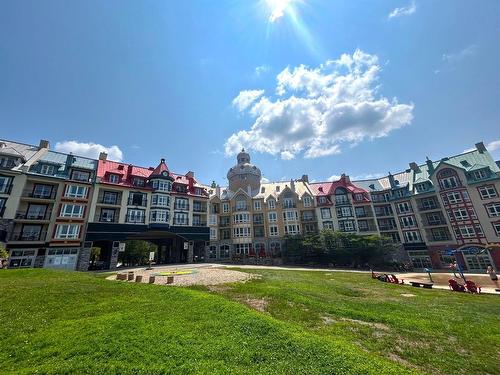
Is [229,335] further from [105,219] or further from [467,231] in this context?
[467,231]

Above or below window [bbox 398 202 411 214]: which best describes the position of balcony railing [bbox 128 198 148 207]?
above

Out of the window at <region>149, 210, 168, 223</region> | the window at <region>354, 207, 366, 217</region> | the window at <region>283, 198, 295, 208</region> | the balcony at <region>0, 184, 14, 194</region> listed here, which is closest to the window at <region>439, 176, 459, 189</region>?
the window at <region>354, 207, 366, 217</region>

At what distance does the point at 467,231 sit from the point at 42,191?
71570 millimetres

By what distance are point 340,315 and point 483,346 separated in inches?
207

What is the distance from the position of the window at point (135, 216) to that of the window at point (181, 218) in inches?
248

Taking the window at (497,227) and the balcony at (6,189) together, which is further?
the window at (497,227)

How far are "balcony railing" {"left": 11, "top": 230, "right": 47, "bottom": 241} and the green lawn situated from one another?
996 inches

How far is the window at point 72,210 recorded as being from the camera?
114 feet

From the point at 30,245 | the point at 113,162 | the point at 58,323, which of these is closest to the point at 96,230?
the point at 30,245

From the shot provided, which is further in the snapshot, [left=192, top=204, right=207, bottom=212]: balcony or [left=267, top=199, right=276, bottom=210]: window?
[left=267, top=199, right=276, bottom=210]: window

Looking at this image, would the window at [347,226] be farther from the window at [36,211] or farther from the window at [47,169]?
the window at [47,169]

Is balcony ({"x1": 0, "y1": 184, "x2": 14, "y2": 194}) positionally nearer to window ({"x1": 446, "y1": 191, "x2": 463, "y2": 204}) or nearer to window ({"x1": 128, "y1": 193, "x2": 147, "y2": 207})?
window ({"x1": 128, "y1": 193, "x2": 147, "y2": 207})

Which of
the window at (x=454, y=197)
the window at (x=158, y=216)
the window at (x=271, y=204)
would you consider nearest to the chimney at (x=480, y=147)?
the window at (x=454, y=197)

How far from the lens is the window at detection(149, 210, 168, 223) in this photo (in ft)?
138
